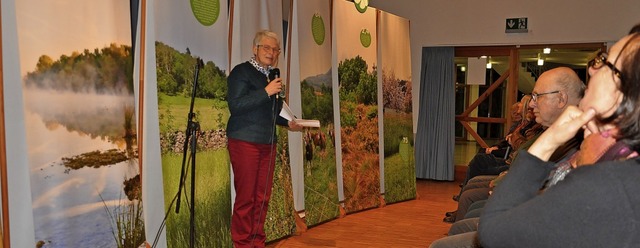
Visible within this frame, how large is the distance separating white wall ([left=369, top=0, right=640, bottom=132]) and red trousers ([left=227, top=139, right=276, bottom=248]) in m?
5.09

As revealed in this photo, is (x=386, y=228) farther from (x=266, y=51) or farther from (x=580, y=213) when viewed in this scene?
(x=580, y=213)

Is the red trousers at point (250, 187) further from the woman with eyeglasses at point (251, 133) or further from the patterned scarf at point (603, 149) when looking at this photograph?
the patterned scarf at point (603, 149)

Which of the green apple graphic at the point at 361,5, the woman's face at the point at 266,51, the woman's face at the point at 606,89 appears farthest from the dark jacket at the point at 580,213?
the green apple graphic at the point at 361,5

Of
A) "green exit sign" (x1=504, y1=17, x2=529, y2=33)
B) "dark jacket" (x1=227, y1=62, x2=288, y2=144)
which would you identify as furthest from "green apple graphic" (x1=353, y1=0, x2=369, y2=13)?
"green exit sign" (x1=504, y1=17, x2=529, y2=33)

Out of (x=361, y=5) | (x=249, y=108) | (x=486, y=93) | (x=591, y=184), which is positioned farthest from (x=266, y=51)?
(x=486, y=93)

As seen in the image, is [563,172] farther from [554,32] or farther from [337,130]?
[554,32]

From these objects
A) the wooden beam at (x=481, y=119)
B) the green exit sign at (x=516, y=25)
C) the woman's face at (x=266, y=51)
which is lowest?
the wooden beam at (x=481, y=119)

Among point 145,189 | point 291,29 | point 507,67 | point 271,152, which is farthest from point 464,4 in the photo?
point 145,189

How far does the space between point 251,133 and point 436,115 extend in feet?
17.2

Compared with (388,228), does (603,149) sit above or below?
above

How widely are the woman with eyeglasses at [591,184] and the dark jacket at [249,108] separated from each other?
2.51m

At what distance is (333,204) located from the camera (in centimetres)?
551

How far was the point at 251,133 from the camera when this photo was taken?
374cm

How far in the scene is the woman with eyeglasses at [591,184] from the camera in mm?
1114
